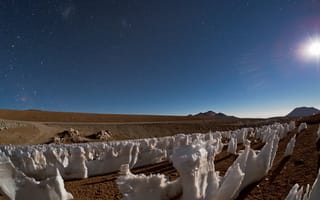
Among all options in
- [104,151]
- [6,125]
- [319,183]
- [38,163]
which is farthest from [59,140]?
[319,183]

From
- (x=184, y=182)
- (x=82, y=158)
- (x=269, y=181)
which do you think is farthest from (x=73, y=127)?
(x=184, y=182)

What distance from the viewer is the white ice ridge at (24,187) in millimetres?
5590

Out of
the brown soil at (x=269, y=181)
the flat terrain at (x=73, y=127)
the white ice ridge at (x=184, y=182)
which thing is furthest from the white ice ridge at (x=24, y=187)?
the flat terrain at (x=73, y=127)

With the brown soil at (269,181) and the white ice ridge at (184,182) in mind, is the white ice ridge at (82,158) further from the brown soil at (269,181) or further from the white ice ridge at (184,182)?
the white ice ridge at (184,182)

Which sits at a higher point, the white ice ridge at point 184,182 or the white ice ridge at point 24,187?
the white ice ridge at point 184,182

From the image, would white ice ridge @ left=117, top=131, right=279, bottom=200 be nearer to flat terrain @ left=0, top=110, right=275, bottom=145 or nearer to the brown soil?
the brown soil

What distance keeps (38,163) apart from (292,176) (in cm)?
840

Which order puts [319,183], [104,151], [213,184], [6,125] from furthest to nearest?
[6,125], [104,151], [213,184], [319,183]

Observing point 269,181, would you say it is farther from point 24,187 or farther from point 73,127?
point 73,127

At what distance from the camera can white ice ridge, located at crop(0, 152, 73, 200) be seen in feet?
18.3

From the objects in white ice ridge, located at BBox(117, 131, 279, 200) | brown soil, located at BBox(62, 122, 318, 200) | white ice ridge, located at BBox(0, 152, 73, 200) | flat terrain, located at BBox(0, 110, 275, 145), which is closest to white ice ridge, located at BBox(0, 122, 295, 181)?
brown soil, located at BBox(62, 122, 318, 200)

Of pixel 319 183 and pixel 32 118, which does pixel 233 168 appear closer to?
pixel 319 183

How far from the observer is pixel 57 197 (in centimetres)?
564

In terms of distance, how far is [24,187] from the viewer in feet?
18.6
